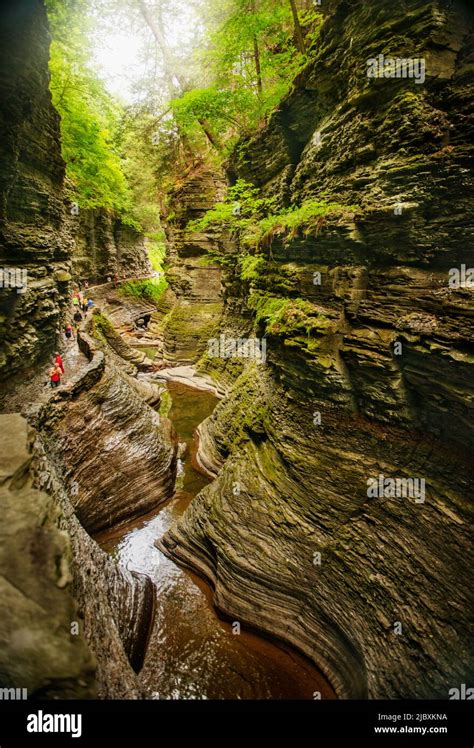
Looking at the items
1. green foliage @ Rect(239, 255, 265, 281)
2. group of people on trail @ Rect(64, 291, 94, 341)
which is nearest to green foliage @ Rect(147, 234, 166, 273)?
group of people on trail @ Rect(64, 291, 94, 341)

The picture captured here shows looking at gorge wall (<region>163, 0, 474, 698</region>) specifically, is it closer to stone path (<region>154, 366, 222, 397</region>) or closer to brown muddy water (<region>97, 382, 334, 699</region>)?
brown muddy water (<region>97, 382, 334, 699</region>)

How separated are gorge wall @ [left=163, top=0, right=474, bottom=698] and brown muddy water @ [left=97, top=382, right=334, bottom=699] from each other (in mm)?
452

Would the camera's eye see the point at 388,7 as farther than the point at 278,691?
No

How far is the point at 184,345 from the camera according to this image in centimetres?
2395

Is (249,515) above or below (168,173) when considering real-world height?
below

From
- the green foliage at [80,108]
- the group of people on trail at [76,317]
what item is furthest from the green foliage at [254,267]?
the green foliage at [80,108]

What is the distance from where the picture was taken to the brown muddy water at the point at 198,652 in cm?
641

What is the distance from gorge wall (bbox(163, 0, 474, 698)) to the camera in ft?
16.6

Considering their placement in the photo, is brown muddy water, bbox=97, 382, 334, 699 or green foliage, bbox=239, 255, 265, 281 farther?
green foliage, bbox=239, 255, 265, 281

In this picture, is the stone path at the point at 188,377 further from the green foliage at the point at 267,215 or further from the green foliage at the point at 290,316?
the green foliage at the point at 290,316

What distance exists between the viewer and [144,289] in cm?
3738

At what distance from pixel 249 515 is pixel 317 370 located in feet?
13.6

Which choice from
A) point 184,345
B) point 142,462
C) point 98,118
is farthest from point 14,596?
point 98,118

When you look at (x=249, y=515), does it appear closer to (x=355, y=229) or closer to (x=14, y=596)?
(x=14, y=596)
